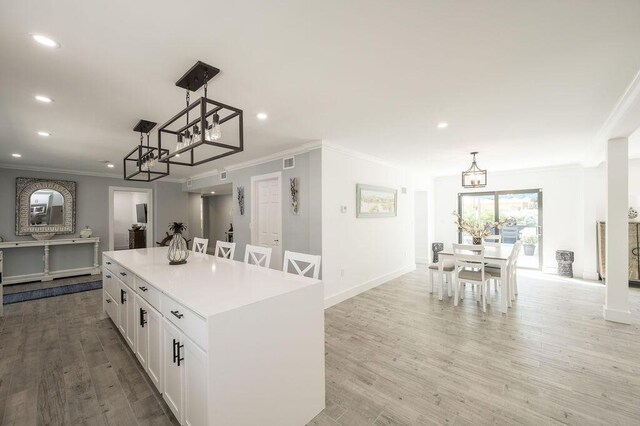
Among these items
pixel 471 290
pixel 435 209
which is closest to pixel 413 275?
pixel 471 290

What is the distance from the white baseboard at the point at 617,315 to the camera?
3191mm

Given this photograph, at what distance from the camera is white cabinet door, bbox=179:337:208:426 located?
1.28 metres

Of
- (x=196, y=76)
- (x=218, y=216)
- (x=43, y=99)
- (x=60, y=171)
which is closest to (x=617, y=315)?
(x=196, y=76)

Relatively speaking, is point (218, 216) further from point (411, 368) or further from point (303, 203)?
point (411, 368)

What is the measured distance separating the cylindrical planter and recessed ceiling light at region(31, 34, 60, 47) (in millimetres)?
8307

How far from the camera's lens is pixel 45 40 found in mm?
1533

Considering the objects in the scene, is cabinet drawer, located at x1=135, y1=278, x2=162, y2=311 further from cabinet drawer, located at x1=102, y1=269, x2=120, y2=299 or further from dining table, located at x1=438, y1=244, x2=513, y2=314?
dining table, located at x1=438, y1=244, x2=513, y2=314

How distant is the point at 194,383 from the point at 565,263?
734 cm

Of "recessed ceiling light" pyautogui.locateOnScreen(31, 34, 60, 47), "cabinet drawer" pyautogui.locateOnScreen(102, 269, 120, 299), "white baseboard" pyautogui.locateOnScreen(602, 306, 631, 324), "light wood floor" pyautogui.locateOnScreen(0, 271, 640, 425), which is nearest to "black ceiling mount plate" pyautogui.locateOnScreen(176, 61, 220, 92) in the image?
"recessed ceiling light" pyautogui.locateOnScreen(31, 34, 60, 47)

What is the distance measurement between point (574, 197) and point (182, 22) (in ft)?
25.5

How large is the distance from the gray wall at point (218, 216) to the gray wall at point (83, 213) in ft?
6.45

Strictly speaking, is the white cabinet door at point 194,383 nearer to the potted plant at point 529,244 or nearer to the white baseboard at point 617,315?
the white baseboard at point 617,315

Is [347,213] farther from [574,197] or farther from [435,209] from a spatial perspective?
[574,197]

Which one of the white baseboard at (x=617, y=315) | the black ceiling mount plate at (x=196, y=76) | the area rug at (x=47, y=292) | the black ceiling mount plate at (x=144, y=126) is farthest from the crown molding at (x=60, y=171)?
the white baseboard at (x=617, y=315)
